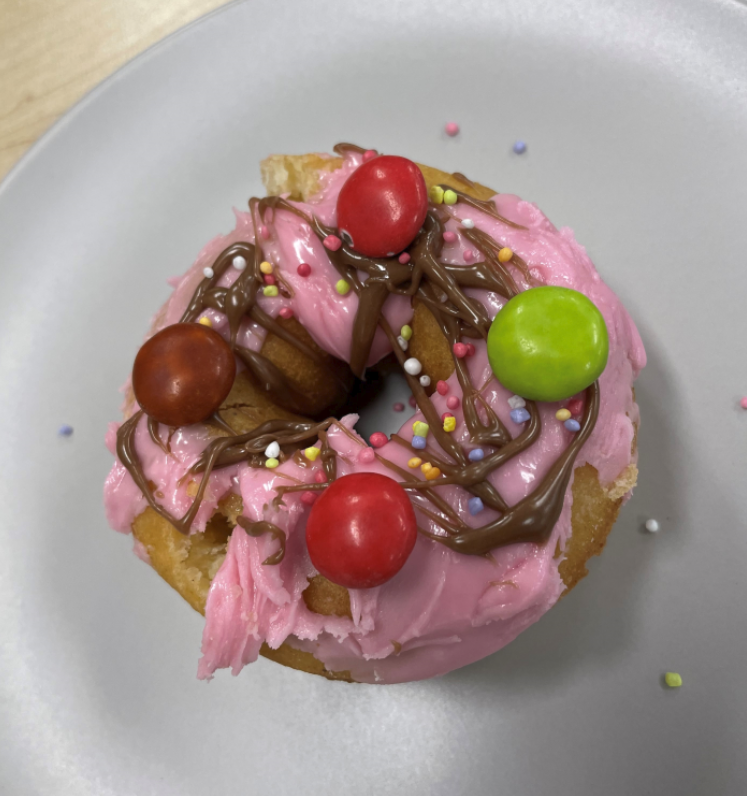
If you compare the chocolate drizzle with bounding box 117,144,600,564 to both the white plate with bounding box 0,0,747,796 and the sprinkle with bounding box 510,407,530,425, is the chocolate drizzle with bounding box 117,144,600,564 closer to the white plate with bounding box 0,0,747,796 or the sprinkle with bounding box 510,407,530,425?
the sprinkle with bounding box 510,407,530,425

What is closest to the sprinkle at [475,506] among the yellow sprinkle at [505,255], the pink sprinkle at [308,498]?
the pink sprinkle at [308,498]

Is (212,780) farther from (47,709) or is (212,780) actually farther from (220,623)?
(220,623)

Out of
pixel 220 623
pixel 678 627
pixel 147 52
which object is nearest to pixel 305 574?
pixel 220 623

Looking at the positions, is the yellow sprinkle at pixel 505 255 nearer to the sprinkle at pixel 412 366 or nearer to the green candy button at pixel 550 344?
the green candy button at pixel 550 344

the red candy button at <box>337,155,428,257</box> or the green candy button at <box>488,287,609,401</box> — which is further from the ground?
the red candy button at <box>337,155,428,257</box>

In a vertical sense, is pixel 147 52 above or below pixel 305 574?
above

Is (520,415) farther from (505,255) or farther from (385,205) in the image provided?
(385,205)

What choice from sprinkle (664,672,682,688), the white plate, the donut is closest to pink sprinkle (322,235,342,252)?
the donut
